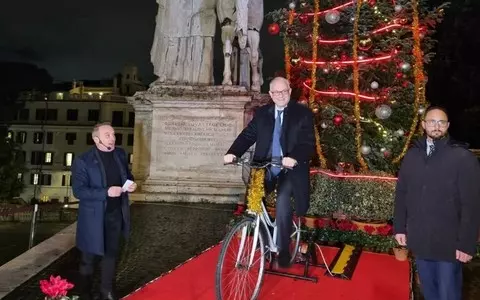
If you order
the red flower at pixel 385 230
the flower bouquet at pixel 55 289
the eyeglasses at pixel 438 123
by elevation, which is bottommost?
the flower bouquet at pixel 55 289

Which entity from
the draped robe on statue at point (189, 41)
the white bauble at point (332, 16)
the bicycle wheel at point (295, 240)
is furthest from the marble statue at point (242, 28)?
the bicycle wheel at point (295, 240)

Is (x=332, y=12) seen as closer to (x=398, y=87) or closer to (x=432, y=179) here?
(x=398, y=87)

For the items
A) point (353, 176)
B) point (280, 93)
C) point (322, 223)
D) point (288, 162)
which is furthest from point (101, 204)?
point (353, 176)

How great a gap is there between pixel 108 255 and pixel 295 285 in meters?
1.99

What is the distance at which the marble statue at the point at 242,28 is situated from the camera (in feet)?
42.4

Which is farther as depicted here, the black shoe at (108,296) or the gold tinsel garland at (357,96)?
Result: the gold tinsel garland at (357,96)

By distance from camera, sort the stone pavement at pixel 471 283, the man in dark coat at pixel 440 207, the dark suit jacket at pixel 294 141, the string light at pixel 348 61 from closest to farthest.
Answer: the man in dark coat at pixel 440 207, the dark suit jacket at pixel 294 141, the stone pavement at pixel 471 283, the string light at pixel 348 61

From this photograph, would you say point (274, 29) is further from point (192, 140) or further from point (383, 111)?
point (192, 140)

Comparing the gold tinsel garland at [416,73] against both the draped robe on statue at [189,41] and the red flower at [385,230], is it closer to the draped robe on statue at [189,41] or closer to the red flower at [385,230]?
the red flower at [385,230]

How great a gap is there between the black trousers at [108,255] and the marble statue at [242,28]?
8.53 m

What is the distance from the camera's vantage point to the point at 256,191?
487cm

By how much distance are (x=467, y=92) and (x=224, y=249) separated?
22875 millimetres

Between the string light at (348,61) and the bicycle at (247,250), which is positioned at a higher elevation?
the string light at (348,61)

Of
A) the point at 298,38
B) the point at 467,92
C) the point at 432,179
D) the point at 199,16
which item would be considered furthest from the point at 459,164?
the point at 467,92
